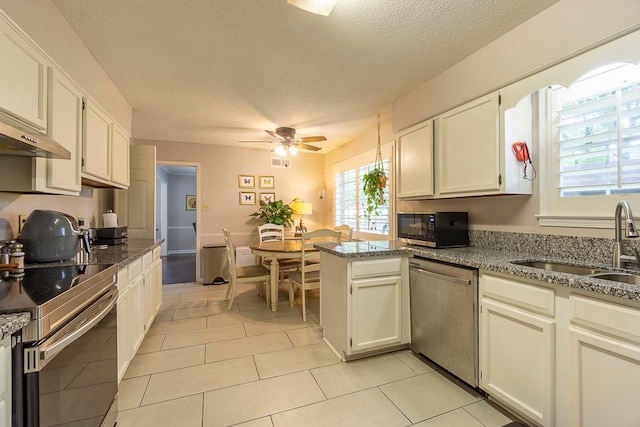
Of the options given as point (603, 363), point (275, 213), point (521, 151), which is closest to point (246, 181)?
point (275, 213)

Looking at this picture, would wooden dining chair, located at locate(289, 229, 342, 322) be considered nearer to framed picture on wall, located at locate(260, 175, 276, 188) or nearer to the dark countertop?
the dark countertop

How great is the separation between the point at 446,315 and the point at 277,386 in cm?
128

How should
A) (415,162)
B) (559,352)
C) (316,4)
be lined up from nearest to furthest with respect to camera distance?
1. (559,352)
2. (316,4)
3. (415,162)

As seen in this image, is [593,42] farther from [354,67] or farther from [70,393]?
[70,393]

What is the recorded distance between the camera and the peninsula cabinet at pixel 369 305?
2.16 meters

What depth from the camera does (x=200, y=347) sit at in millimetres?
2449

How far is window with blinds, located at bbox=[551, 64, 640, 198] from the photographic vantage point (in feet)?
4.95

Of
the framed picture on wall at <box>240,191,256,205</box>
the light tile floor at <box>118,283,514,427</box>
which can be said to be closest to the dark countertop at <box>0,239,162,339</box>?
the light tile floor at <box>118,283,514,427</box>

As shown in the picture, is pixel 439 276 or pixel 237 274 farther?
pixel 237 274

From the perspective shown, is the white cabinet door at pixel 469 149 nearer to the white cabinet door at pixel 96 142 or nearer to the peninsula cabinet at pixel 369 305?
the peninsula cabinet at pixel 369 305

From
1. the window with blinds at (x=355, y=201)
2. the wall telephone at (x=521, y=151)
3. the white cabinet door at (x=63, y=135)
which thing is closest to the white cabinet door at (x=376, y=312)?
the wall telephone at (x=521, y=151)

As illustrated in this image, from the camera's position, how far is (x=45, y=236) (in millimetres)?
1576

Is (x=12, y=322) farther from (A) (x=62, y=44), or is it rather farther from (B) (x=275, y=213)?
(B) (x=275, y=213)

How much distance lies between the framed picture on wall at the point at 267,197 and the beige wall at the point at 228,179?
0.09m
